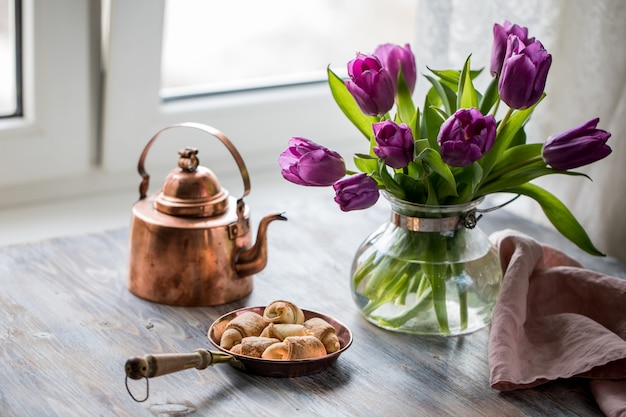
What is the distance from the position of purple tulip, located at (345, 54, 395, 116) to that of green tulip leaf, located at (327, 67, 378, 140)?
0.08 meters

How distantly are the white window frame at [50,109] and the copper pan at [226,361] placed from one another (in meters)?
0.62

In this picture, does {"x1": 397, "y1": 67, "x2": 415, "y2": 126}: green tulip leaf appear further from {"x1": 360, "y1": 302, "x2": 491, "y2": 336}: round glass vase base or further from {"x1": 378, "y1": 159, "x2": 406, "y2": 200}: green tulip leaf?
{"x1": 360, "y1": 302, "x2": 491, "y2": 336}: round glass vase base

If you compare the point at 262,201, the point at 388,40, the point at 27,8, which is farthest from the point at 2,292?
the point at 388,40

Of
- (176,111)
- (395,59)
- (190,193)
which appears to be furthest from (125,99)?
(395,59)

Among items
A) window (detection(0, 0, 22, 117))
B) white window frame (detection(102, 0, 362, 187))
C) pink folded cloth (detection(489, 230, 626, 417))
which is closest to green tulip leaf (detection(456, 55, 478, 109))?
pink folded cloth (detection(489, 230, 626, 417))

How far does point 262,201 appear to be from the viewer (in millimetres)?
1738

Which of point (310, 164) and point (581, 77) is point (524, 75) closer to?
point (310, 164)

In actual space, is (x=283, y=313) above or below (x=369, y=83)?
below

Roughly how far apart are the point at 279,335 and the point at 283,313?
37 millimetres

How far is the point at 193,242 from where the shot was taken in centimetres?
117

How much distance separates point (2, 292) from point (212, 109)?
0.62m

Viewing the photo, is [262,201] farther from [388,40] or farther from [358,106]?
[358,106]

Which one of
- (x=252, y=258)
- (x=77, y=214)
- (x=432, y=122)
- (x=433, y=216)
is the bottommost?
(x=77, y=214)

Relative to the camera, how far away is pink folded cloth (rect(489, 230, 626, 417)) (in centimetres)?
104
